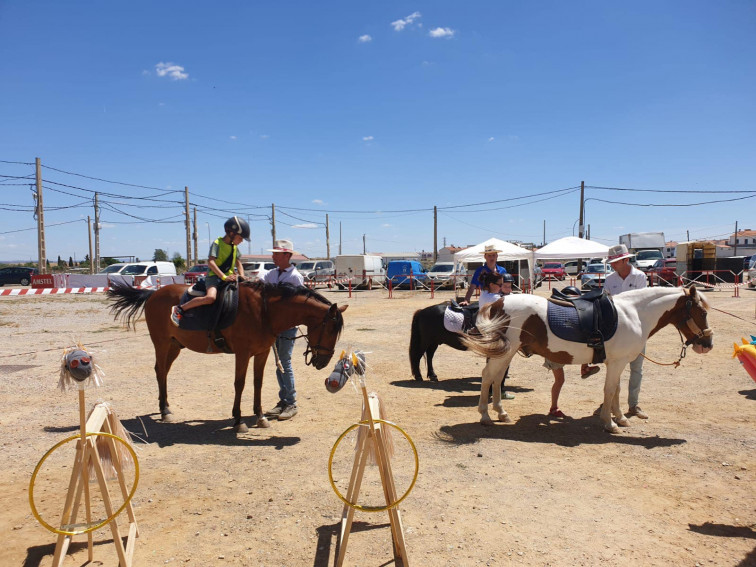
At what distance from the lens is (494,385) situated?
5449 mm

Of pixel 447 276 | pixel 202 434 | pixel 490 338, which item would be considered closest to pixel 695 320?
pixel 490 338

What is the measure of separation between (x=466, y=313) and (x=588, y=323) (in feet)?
5.15

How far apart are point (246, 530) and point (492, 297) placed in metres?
4.00

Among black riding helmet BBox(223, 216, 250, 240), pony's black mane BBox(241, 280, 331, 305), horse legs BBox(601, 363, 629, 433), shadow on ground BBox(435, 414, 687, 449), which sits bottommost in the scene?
shadow on ground BBox(435, 414, 687, 449)

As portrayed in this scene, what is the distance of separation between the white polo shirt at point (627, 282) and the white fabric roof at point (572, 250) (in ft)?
48.3

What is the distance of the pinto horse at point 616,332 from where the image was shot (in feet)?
16.6

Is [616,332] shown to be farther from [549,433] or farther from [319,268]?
[319,268]

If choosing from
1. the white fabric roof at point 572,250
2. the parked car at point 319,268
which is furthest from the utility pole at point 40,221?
the white fabric roof at point 572,250

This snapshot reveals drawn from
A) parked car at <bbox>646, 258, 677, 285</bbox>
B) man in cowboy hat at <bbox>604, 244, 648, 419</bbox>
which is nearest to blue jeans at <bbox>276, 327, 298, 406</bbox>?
man in cowboy hat at <bbox>604, 244, 648, 419</bbox>

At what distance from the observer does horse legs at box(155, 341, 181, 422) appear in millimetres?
5645

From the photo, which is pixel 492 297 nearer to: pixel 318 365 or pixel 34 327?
pixel 318 365

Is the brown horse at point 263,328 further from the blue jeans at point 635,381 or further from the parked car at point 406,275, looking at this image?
the parked car at point 406,275

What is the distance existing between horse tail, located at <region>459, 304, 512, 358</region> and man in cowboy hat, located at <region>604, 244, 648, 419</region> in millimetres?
1685

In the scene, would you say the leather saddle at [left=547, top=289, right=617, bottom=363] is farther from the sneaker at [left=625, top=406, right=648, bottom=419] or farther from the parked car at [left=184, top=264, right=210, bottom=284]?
the parked car at [left=184, top=264, right=210, bottom=284]
